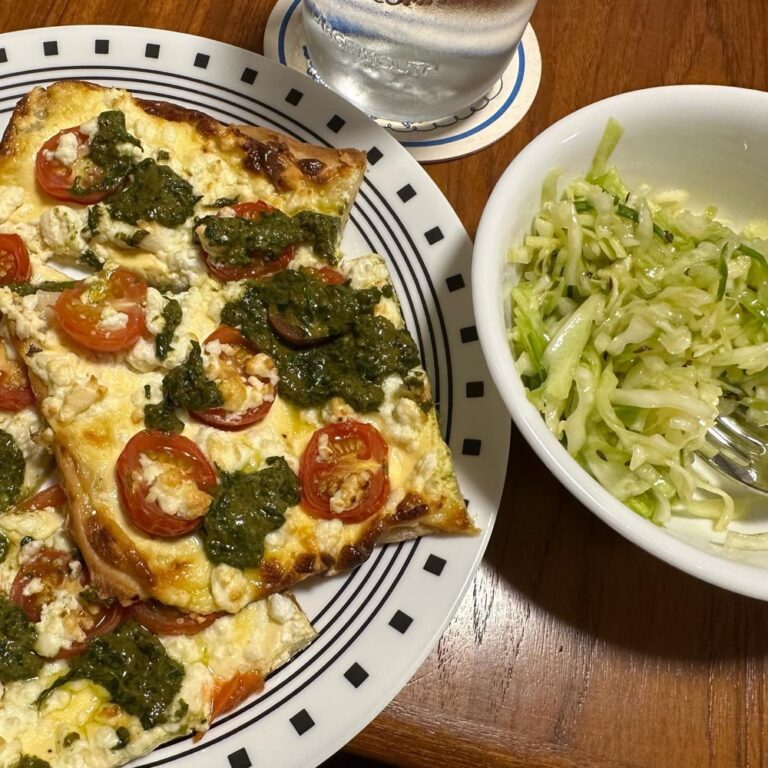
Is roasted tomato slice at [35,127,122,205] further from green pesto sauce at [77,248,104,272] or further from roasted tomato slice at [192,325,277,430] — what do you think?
roasted tomato slice at [192,325,277,430]

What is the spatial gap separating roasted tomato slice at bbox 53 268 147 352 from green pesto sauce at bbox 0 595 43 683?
0.67 metres

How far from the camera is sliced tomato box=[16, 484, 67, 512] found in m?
1.89

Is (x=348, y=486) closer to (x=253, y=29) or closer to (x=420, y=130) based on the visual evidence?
(x=420, y=130)

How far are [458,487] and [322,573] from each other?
0.42 metres

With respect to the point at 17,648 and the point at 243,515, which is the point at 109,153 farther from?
the point at 17,648

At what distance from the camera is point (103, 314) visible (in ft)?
6.12

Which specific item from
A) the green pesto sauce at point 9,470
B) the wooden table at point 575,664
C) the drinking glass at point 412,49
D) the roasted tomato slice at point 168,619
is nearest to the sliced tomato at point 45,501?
the green pesto sauce at point 9,470

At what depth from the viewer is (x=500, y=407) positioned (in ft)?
6.59

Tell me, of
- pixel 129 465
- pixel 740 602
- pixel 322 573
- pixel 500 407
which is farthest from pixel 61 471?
pixel 740 602

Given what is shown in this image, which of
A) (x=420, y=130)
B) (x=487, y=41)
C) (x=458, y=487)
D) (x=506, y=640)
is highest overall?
(x=487, y=41)

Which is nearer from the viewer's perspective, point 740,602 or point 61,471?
point 61,471

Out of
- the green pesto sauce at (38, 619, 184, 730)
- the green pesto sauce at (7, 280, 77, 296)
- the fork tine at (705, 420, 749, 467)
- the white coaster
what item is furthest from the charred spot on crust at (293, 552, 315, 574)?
the white coaster

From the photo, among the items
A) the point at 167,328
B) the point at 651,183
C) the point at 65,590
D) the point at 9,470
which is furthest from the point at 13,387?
the point at 651,183

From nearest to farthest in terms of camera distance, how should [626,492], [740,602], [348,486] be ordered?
1. [626,492]
2. [348,486]
3. [740,602]
